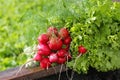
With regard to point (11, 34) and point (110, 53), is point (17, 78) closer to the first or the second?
point (110, 53)

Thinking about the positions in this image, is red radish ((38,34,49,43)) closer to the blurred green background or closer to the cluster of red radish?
the cluster of red radish

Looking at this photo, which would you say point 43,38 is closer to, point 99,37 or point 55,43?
point 55,43

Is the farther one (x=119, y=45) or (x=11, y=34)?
(x=11, y=34)

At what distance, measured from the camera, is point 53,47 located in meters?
2.96

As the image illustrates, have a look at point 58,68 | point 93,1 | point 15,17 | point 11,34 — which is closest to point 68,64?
point 58,68

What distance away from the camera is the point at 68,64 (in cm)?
296

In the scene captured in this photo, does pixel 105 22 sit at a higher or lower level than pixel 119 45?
higher

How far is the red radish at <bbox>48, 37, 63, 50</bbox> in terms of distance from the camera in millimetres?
2938

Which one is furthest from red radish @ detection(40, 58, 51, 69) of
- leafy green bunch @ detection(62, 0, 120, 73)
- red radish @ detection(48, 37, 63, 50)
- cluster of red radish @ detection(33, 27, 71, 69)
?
leafy green bunch @ detection(62, 0, 120, 73)

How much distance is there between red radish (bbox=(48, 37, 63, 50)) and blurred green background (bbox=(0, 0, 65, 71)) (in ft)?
0.54

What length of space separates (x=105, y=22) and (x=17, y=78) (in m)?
0.80

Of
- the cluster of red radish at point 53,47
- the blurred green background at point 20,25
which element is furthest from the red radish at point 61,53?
the blurred green background at point 20,25

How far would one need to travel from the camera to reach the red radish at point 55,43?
2938 millimetres

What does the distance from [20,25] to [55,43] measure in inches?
102
